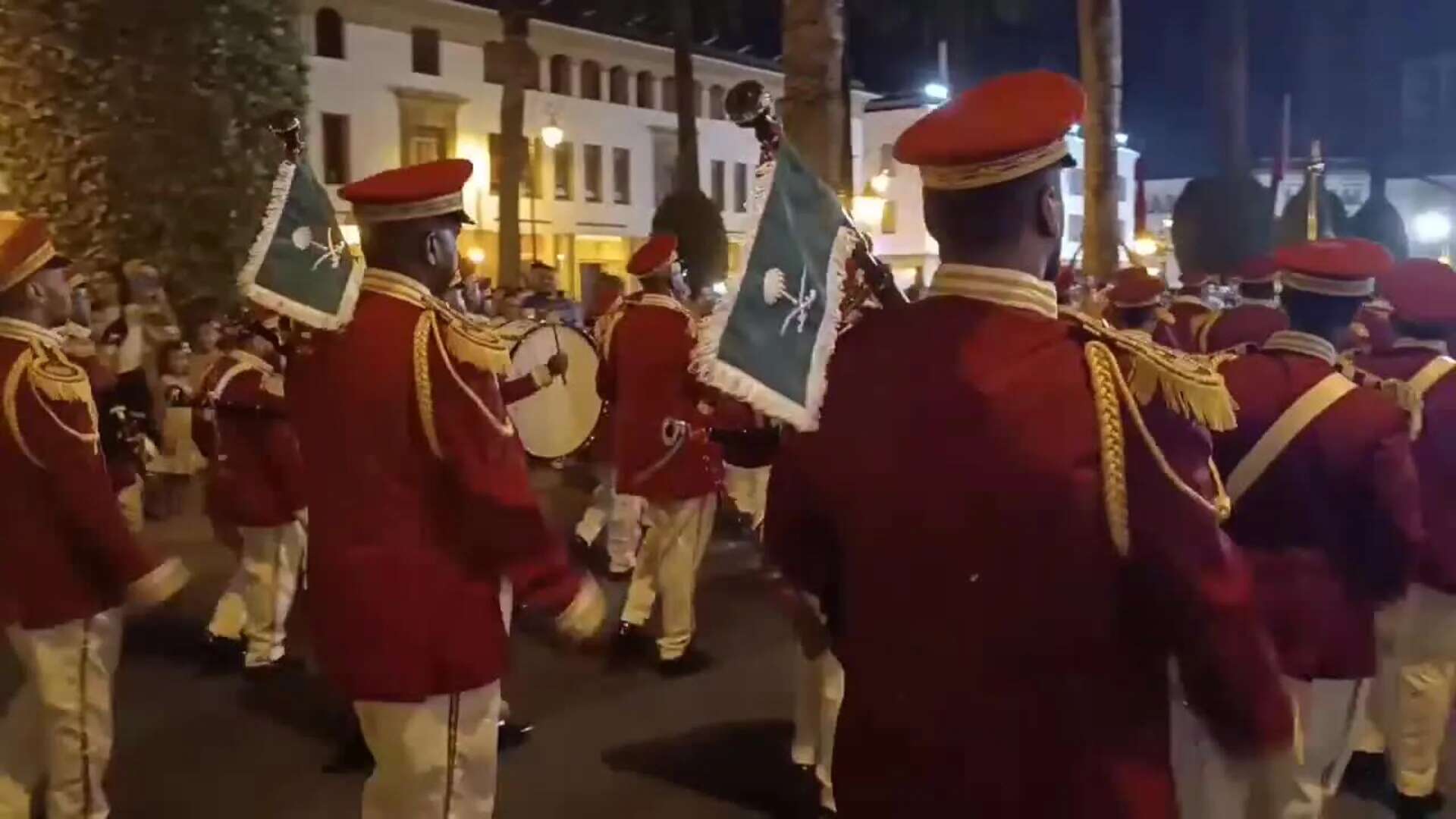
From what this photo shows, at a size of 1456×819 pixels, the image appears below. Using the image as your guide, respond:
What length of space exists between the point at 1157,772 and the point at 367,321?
8.40ft

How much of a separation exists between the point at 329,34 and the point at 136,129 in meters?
21.2

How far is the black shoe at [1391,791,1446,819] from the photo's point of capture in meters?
5.76

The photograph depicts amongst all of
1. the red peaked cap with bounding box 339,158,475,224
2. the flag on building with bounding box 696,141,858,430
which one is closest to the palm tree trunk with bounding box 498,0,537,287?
the red peaked cap with bounding box 339,158,475,224

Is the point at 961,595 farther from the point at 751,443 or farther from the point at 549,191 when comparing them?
the point at 549,191

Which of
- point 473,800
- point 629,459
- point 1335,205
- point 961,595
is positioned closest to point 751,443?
point 629,459

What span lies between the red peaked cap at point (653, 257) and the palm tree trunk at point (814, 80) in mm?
1547

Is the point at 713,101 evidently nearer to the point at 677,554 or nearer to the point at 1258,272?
the point at 1258,272

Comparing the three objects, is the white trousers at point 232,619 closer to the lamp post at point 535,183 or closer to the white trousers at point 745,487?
the white trousers at point 745,487

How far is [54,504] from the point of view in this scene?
496 centimetres

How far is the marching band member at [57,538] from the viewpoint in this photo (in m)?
4.89

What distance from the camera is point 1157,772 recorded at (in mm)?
2453

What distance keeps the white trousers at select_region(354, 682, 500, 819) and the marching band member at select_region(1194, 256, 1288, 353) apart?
3516 millimetres

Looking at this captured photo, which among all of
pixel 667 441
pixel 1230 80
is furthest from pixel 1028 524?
pixel 1230 80

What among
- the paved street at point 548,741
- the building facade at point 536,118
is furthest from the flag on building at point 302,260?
the building facade at point 536,118
